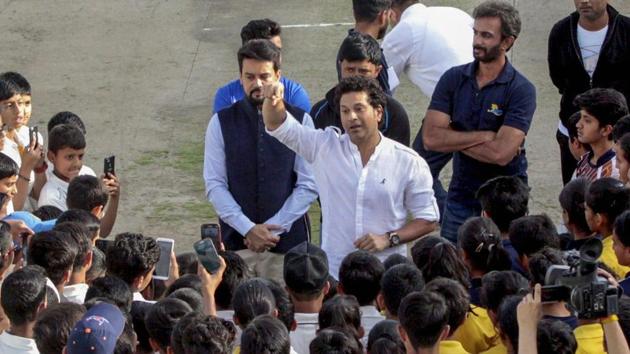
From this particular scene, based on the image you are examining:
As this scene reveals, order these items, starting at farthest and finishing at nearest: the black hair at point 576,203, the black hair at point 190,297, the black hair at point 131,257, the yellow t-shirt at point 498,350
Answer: the black hair at point 576,203 < the black hair at point 131,257 < the black hair at point 190,297 < the yellow t-shirt at point 498,350

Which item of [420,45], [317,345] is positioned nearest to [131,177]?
[420,45]

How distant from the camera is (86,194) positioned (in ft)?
27.0

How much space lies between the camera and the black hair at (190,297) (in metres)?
6.75

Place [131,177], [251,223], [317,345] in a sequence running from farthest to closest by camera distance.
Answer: [131,177], [251,223], [317,345]

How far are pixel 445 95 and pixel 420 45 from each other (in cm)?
103

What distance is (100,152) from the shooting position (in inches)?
476

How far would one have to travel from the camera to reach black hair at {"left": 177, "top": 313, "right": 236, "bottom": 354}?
5.79 m

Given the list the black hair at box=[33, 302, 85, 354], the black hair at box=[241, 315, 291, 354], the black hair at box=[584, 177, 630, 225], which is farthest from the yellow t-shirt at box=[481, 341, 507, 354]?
the black hair at box=[33, 302, 85, 354]

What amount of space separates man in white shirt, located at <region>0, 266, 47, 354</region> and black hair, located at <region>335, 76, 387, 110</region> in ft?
7.87

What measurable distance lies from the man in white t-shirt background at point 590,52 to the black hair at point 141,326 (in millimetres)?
4198

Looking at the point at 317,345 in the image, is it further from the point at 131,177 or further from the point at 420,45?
the point at 131,177

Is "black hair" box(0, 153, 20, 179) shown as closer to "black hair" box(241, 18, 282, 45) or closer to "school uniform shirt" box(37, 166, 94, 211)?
"school uniform shirt" box(37, 166, 94, 211)

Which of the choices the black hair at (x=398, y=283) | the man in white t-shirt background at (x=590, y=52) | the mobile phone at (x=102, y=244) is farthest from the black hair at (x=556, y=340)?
the man in white t-shirt background at (x=590, y=52)

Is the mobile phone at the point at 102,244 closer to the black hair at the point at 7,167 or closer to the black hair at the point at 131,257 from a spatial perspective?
the black hair at the point at 7,167
